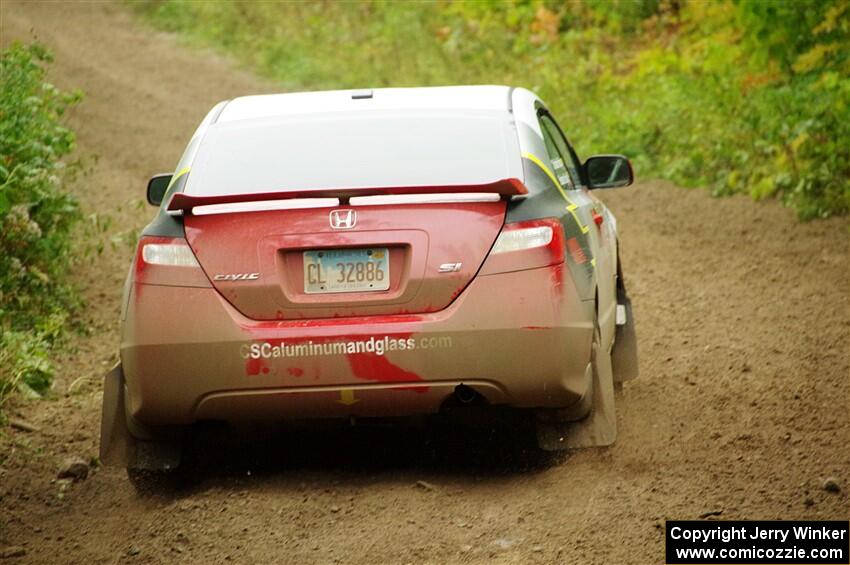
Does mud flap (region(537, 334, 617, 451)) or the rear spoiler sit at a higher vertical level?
the rear spoiler

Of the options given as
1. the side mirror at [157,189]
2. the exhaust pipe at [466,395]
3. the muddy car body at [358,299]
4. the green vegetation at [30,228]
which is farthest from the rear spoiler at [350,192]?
the green vegetation at [30,228]

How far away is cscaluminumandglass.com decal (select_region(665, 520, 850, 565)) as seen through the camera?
4434 millimetres

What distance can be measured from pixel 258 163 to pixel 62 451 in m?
2.19

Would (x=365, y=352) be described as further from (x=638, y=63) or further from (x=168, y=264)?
(x=638, y=63)

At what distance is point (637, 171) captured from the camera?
15102 mm

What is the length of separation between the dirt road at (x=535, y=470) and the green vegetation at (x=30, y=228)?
24cm

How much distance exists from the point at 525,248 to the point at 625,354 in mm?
2130

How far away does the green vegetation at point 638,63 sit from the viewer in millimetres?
12914

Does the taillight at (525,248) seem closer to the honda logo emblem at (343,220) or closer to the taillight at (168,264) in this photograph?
the honda logo emblem at (343,220)

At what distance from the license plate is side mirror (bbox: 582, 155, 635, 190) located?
1.93m

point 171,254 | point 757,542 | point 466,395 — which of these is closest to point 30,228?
point 171,254

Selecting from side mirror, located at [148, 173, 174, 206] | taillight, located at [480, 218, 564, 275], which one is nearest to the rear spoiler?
taillight, located at [480, 218, 564, 275]

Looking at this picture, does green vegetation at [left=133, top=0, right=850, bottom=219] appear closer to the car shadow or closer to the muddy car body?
the car shadow

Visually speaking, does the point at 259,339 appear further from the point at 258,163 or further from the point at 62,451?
the point at 62,451
